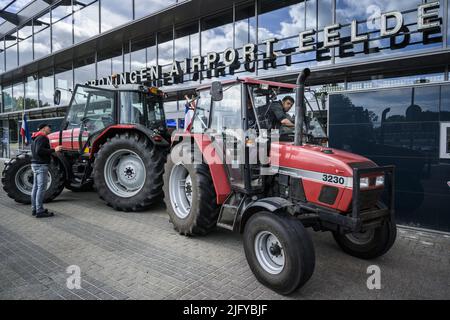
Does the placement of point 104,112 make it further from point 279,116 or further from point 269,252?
point 269,252

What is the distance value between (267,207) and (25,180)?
640 centimetres

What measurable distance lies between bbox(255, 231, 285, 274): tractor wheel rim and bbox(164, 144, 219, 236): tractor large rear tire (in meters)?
1.30

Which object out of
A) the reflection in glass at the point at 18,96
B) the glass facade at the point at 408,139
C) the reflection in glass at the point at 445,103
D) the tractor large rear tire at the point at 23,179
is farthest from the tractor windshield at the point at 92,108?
the reflection in glass at the point at 18,96

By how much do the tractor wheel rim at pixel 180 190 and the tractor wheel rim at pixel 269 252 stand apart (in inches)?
78.0

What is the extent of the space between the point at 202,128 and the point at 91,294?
110 inches

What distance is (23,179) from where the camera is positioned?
7.11 metres

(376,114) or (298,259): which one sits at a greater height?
(376,114)

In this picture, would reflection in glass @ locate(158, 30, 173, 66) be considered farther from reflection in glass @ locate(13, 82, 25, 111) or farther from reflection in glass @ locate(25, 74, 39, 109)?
reflection in glass @ locate(13, 82, 25, 111)

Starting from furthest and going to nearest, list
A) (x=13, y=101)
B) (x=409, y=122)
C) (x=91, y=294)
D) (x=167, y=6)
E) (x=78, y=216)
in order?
(x=13, y=101), (x=167, y=6), (x=78, y=216), (x=409, y=122), (x=91, y=294)

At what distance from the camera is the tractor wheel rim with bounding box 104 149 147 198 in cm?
653

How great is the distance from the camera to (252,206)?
3.50 m
